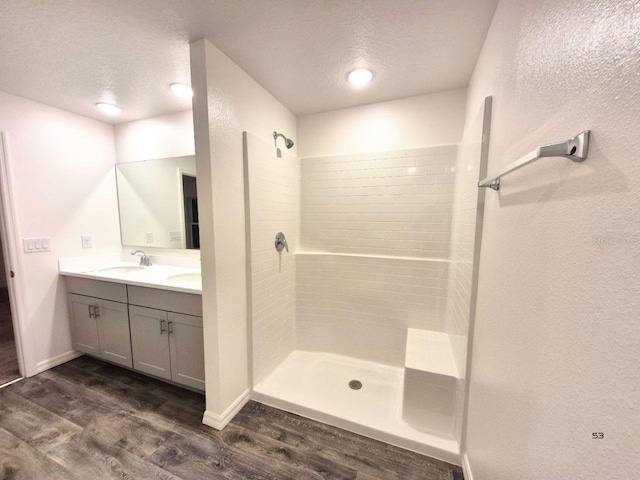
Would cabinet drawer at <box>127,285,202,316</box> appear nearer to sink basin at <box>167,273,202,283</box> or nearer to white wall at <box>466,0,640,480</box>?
sink basin at <box>167,273,202,283</box>

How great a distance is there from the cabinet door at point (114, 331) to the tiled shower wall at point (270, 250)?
3.72 feet

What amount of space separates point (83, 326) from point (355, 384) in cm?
251

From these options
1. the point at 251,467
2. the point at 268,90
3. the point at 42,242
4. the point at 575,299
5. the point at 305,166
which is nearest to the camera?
the point at 575,299

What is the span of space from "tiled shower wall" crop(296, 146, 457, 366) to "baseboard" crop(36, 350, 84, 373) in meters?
2.13

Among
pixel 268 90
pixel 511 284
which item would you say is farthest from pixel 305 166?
pixel 511 284

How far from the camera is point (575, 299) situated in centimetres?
53

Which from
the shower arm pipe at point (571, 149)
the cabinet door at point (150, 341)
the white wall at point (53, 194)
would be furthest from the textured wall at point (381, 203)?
the white wall at point (53, 194)

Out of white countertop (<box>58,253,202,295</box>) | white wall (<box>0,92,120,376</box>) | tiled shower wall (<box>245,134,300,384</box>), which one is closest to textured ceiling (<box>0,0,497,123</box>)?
white wall (<box>0,92,120,376</box>)

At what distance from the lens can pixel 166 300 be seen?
1836 mm

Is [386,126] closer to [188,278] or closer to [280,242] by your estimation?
[280,242]

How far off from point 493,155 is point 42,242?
335 cm

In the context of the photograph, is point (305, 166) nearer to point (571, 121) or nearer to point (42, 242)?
point (571, 121)

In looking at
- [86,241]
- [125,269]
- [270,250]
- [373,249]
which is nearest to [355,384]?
[373,249]

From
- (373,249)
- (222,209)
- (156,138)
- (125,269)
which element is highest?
(156,138)
